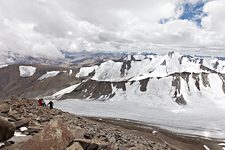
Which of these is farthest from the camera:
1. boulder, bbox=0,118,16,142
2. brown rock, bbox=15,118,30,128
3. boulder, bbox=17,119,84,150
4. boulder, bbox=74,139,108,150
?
brown rock, bbox=15,118,30,128

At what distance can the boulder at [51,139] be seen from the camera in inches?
679

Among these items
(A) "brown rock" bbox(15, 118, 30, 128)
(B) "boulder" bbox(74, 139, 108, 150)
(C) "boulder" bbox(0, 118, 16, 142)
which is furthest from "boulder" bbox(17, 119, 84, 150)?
(A) "brown rock" bbox(15, 118, 30, 128)

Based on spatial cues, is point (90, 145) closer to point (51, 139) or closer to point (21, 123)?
point (51, 139)

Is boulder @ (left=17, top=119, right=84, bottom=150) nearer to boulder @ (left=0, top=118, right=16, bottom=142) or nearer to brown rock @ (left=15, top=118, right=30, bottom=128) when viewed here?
boulder @ (left=0, top=118, right=16, bottom=142)

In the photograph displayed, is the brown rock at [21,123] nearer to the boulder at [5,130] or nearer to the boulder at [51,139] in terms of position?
the boulder at [5,130]

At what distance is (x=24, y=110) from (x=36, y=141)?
21.0 meters

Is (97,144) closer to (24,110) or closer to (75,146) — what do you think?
(75,146)

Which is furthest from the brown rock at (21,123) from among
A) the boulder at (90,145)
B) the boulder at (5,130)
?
the boulder at (90,145)

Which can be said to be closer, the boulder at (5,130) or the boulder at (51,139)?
the boulder at (51,139)

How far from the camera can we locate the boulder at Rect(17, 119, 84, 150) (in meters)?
17.2

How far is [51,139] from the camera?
17.6 metres

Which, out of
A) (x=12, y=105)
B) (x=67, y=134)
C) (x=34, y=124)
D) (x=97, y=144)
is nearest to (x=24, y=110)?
(x=12, y=105)

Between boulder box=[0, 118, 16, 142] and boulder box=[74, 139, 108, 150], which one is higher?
boulder box=[0, 118, 16, 142]

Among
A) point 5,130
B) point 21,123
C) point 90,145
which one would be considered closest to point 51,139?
point 5,130
